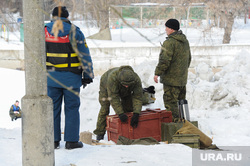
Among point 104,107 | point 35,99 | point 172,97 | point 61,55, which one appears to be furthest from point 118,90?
point 35,99

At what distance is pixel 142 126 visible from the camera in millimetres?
6586

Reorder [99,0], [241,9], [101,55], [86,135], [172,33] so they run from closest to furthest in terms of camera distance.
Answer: [99,0] → [86,135] → [172,33] → [101,55] → [241,9]

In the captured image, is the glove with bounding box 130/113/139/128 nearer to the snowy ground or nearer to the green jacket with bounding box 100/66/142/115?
the green jacket with bounding box 100/66/142/115

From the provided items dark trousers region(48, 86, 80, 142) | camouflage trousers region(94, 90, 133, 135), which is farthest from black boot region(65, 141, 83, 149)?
camouflage trousers region(94, 90, 133, 135)

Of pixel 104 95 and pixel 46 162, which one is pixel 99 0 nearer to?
pixel 46 162

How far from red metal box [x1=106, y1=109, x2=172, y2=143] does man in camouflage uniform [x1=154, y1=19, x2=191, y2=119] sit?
377mm

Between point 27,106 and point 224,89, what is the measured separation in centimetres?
866

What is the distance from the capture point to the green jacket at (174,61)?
22.9ft

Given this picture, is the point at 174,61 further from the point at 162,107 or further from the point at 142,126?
the point at 162,107

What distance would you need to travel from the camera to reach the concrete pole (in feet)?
11.7

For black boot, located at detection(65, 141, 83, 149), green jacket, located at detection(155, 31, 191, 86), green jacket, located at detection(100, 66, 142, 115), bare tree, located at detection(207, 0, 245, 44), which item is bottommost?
black boot, located at detection(65, 141, 83, 149)

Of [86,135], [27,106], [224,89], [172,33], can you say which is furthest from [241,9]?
[27,106]

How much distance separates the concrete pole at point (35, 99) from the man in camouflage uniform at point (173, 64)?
136 inches

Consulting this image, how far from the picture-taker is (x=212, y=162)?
15.4 feet
